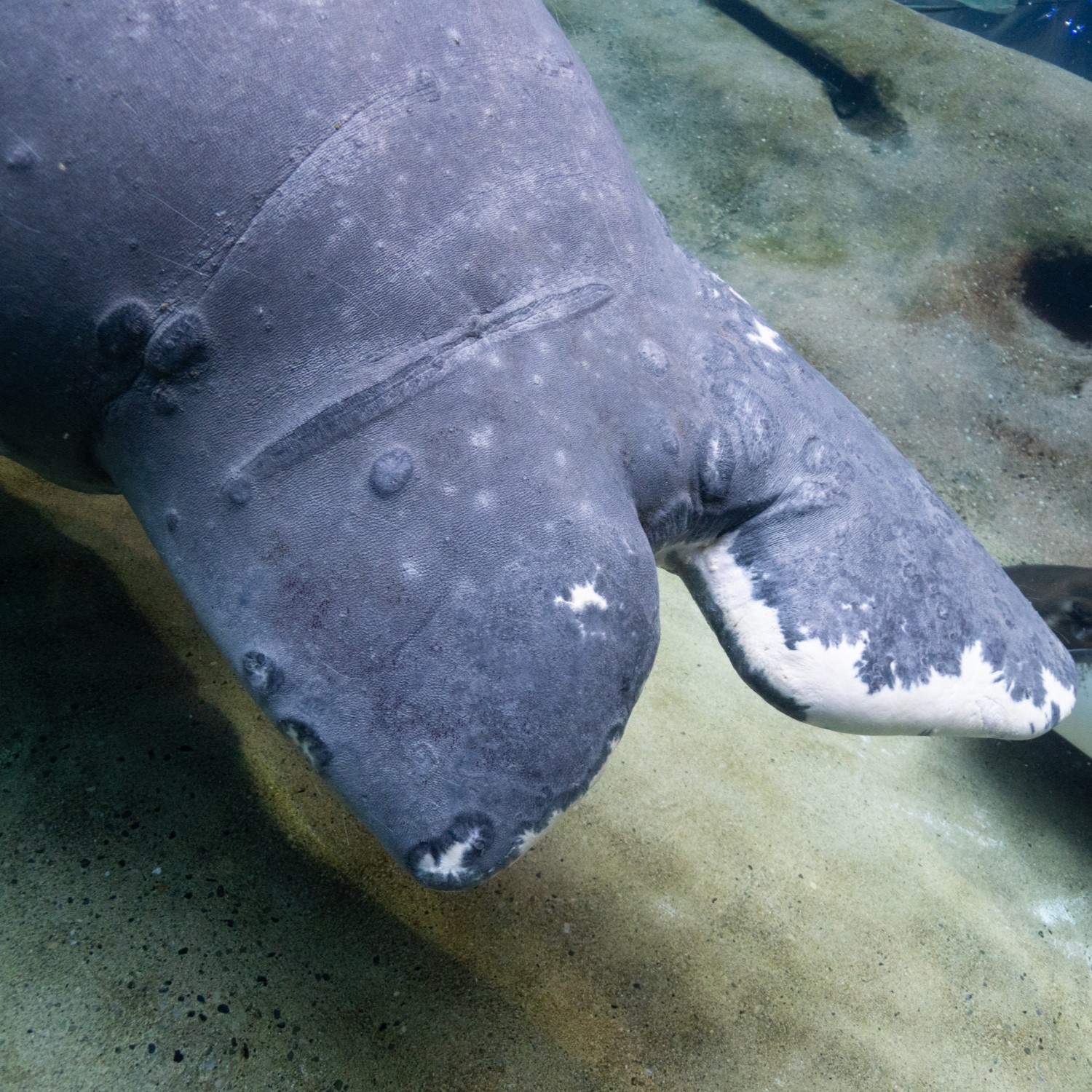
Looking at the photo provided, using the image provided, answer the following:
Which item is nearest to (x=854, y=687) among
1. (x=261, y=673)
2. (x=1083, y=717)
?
(x=261, y=673)

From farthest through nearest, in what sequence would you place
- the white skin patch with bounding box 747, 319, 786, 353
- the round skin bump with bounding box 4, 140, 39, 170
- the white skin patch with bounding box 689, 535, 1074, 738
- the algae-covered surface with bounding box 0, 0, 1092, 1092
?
the white skin patch with bounding box 747, 319, 786, 353, the white skin patch with bounding box 689, 535, 1074, 738, the algae-covered surface with bounding box 0, 0, 1092, 1092, the round skin bump with bounding box 4, 140, 39, 170

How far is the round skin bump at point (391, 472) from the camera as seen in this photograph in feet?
4.58

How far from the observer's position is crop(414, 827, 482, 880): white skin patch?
Result: 1.36 m

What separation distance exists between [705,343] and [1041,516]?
139 inches

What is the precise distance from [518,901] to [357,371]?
4.60 ft

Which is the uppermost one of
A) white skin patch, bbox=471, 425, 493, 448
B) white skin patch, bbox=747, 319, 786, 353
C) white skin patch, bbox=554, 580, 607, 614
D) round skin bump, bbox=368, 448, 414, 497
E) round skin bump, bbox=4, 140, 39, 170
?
round skin bump, bbox=4, 140, 39, 170

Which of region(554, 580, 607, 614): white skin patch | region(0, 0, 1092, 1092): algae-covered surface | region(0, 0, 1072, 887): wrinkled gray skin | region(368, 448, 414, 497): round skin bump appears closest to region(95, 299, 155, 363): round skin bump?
region(0, 0, 1072, 887): wrinkled gray skin

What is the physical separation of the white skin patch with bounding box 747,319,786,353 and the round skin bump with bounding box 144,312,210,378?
1214 mm

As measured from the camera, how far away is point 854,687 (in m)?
1.75

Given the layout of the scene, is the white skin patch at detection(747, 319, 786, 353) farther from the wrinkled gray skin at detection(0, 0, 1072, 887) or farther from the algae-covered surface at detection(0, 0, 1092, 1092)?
the algae-covered surface at detection(0, 0, 1092, 1092)

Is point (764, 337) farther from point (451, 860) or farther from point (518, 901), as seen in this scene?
point (518, 901)

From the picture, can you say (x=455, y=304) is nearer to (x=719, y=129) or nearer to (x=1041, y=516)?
(x=1041, y=516)

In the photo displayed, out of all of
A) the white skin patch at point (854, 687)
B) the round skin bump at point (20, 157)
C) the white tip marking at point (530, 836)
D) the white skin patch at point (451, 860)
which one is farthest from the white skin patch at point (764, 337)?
the round skin bump at point (20, 157)

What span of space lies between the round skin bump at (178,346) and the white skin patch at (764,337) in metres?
1.21
